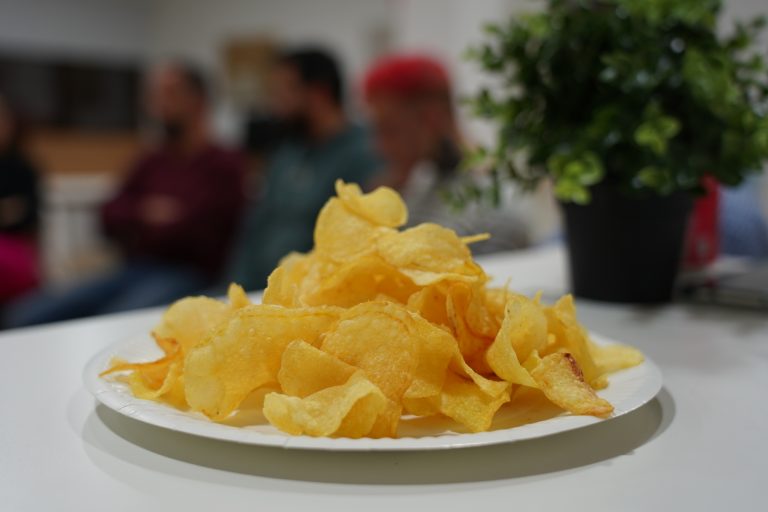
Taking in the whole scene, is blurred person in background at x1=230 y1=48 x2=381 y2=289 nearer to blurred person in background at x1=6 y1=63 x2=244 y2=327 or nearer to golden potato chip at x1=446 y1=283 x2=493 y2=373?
blurred person in background at x1=6 y1=63 x2=244 y2=327

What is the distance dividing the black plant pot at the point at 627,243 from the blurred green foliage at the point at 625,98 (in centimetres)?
3

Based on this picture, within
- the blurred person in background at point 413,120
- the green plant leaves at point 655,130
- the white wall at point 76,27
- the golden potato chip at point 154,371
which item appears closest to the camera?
the golden potato chip at point 154,371

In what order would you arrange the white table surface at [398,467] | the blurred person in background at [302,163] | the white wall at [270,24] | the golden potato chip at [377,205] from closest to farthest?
1. the white table surface at [398,467]
2. the golden potato chip at [377,205]
3. the blurred person in background at [302,163]
4. the white wall at [270,24]

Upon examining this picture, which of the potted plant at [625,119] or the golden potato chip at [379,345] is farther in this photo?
the potted plant at [625,119]

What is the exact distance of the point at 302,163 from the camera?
8.17ft

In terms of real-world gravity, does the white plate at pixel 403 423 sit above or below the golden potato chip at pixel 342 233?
below

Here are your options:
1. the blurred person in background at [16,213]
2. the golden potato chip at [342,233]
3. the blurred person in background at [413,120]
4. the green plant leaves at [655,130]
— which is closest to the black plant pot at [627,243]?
the green plant leaves at [655,130]

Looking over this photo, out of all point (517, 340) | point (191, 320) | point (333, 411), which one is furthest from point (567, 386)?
point (191, 320)

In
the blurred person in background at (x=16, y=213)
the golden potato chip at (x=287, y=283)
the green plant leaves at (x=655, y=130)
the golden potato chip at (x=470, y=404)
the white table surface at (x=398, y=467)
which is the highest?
the green plant leaves at (x=655, y=130)

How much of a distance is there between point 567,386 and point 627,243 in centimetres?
55

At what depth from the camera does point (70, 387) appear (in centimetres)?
71

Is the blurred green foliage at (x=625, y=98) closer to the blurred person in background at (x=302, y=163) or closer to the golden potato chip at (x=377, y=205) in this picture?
the golden potato chip at (x=377, y=205)

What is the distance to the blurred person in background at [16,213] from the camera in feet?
8.64

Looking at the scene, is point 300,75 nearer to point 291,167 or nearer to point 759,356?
point 291,167
